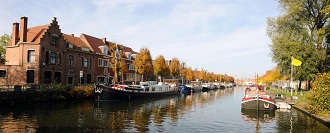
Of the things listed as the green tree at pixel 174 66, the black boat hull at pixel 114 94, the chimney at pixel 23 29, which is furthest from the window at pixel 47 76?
the green tree at pixel 174 66

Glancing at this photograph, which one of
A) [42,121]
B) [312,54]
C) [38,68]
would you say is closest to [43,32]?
[38,68]

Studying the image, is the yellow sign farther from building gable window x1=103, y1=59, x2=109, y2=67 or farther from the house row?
building gable window x1=103, y1=59, x2=109, y2=67

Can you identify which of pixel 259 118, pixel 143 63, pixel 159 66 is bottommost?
pixel 259 118

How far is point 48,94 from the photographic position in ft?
114

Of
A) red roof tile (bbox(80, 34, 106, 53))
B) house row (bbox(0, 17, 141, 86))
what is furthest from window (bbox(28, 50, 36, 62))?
red roof tile (bbox(80, 34, 106, 53))

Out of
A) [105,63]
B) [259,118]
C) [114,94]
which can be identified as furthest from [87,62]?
[259,118]

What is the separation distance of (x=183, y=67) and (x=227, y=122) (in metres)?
74.4

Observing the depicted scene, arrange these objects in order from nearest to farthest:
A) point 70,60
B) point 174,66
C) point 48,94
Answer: point 48,94
point 70,60
point 174,66

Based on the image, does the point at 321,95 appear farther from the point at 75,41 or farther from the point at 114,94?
the point at 75,41

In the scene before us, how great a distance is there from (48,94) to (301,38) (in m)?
37.1

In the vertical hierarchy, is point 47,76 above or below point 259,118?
above

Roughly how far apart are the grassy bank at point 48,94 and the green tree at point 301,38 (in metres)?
30.6

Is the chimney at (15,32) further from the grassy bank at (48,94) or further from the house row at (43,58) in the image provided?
the grassy bank at (48,94)

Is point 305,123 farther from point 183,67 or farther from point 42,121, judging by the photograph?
point 183,67
